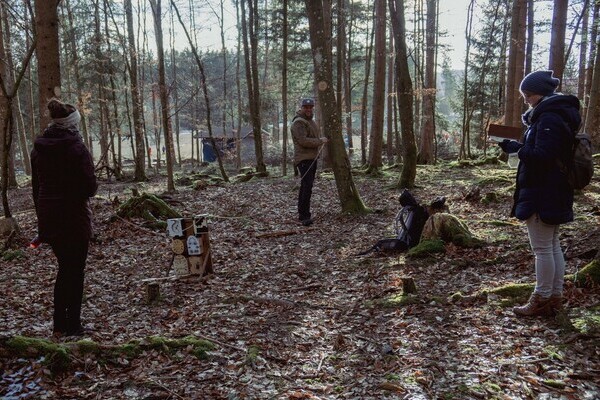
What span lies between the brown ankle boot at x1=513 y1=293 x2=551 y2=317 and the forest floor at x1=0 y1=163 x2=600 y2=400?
8 centimetres

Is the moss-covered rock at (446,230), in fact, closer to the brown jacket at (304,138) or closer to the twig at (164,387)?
the brown jacket at (304,138)

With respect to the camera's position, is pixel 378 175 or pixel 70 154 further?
pixel 378 175

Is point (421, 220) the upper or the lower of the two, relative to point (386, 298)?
upper

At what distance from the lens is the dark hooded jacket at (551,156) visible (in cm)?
355

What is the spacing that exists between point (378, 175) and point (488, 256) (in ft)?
31.4

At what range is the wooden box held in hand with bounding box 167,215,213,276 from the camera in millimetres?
5863

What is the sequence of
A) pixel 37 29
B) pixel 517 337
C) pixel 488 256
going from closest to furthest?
pixel 517 337 → pixel 488 256 → pixel 37 29

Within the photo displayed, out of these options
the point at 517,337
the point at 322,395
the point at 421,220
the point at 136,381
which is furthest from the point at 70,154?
the point at 421,220

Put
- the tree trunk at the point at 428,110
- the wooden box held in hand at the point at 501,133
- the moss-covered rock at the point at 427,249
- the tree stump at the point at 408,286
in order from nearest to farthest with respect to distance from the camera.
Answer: the wooden box held in hand at the point at 501,133, the tree stump at the point at 408,286, the moss-covered rock at the point at 427,249, the tree trunk at the point at 428,110

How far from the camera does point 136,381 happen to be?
3.33 meters

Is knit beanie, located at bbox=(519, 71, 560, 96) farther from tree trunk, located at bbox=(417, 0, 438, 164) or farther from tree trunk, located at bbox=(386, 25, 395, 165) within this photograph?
tree trunk, located at bbox=(386, 25, 395, 165)

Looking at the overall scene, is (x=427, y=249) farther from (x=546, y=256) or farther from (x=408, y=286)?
(x=546, y=256)

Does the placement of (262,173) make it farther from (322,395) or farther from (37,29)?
(322,395)

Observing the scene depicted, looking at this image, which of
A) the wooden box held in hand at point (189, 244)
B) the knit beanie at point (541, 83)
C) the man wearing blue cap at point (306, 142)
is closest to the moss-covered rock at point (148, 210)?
the man wearing blue cap at point (306, 142)
